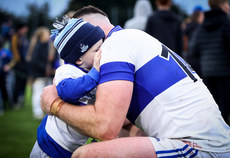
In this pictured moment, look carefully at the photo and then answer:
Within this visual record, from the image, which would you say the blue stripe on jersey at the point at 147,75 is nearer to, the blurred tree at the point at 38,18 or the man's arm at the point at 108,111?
the man's arm at the point at 108,111

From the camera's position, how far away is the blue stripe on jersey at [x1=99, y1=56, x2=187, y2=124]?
Result: 1.82 metres

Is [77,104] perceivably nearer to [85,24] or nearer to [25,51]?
[85,24]

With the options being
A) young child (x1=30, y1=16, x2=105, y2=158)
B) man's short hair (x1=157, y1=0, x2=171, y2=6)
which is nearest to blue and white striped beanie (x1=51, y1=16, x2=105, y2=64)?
young child (x1=30, y1=16, x2=105, y2=158)

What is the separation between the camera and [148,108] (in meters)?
1.90

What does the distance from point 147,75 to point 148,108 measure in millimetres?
200

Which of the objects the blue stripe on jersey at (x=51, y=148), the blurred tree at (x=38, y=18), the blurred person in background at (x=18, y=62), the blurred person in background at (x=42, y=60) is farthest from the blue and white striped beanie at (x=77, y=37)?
the blurred tree at (x=38, y=18)

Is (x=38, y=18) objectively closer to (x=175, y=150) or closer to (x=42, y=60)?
(x=42, y=60)

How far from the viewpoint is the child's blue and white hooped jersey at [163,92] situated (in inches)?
72.4

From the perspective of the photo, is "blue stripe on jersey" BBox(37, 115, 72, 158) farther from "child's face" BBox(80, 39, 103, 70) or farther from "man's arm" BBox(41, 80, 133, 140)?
"child's face" BBox(80, 39, 103, 70)

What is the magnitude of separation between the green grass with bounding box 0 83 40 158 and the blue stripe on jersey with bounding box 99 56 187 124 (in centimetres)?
320

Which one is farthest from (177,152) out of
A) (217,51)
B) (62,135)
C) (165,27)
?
(165,27)

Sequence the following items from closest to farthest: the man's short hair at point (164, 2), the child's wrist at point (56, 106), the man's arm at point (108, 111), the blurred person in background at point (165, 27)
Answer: the man's arm at point (108, 111)
the child's wrist at point (56, 106)
the blurred person in background at point (165, 27)
the man's short hair at point (164, 2)

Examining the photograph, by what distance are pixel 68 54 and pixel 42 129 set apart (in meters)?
0.59

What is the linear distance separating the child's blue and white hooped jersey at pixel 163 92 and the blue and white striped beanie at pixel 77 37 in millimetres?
221
